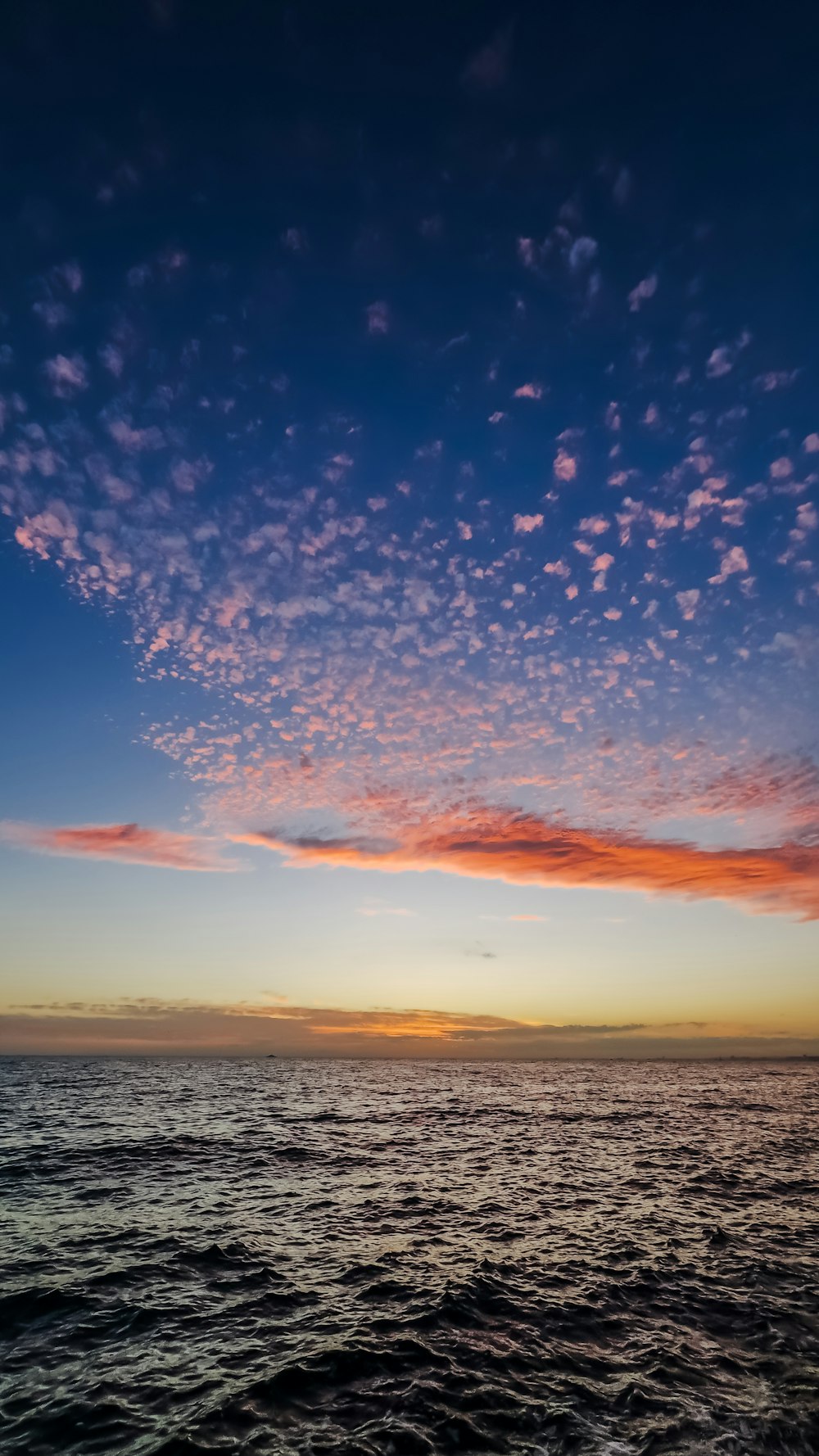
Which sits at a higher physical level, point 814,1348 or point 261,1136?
point 814,1348

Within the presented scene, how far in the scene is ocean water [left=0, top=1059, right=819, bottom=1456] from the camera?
1118 cm

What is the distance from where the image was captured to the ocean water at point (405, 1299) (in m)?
11.2

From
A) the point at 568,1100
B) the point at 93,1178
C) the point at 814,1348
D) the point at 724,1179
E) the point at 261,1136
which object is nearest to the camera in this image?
the point at 814,1348

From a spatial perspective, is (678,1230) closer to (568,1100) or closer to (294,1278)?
(294,1278)

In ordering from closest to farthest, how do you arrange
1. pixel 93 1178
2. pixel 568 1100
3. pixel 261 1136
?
pixel 93 1178
pixel 261 1136
pixel 568 1100

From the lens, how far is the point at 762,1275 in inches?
712

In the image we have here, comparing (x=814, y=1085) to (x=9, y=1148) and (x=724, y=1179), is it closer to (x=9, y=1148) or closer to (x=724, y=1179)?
(x=724, y=1179)

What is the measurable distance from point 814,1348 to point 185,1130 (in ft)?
127

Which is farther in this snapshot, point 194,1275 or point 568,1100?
point 568,1100

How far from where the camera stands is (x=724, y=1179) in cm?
2981

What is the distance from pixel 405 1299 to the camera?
16.3 m

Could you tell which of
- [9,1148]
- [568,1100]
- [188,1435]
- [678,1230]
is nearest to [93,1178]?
[9,1148]

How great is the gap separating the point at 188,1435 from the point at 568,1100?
6662cm

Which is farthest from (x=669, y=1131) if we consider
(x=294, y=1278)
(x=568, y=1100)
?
(x=294, y=1278)
